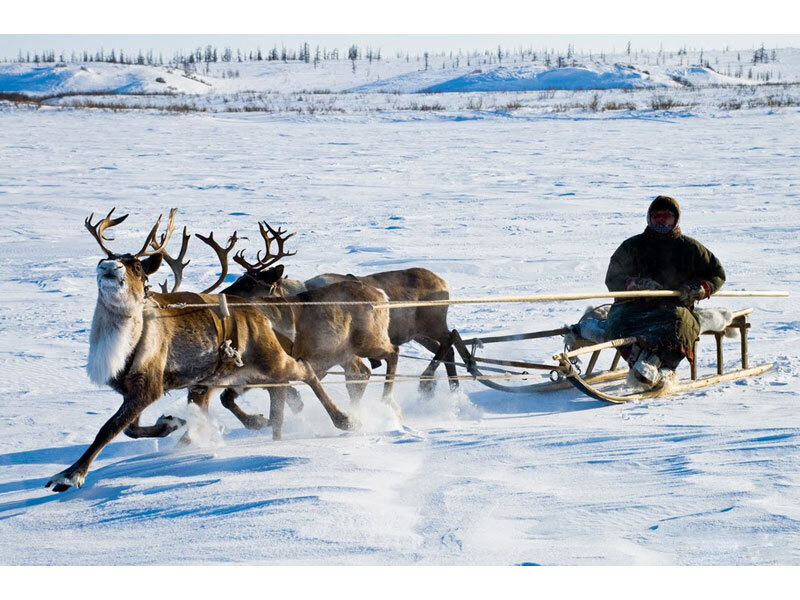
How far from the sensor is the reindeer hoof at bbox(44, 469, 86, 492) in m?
4.80

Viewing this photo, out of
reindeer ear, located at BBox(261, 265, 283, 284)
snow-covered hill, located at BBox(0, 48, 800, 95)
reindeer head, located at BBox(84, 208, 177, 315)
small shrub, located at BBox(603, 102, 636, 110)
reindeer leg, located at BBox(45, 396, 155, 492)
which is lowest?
reindeer leg, located at BBox(45, 396, 155, 492)

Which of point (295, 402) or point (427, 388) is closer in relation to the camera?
point (295, 402)

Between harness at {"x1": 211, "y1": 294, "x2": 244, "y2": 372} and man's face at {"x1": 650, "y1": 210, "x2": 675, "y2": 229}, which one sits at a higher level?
man's face at {"x1": 650, "y1": 210, "x2": 675, "y2": 229}

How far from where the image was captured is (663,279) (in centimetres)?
686

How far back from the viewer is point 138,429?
18.1 feet

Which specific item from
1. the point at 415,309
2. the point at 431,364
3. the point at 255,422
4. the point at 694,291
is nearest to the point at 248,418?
the point at 255,422

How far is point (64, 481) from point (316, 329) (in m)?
1.95

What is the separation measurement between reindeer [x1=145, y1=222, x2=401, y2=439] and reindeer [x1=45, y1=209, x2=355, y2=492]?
0.26 m

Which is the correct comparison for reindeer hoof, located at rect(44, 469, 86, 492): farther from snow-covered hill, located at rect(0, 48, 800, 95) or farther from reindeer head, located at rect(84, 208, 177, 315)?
snow-covered hill, located at rect(0, 48, 800, 95)

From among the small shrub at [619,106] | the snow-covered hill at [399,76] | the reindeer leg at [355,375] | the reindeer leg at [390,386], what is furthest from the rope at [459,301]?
the snow-covered hill at [399,76]

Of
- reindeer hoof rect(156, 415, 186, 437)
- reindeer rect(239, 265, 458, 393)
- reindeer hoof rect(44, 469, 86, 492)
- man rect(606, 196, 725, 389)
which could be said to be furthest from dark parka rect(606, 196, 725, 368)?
reindeer hoof rect(44, 469, 86, 492)

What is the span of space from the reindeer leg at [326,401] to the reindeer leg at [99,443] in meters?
1.05

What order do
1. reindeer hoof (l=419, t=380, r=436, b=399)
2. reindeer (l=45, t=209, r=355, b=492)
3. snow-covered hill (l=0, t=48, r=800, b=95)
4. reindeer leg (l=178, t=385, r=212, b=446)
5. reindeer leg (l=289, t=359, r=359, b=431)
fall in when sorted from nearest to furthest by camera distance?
1. reindeer (l=45, t=209, r=355, b=492)
2. reindeer leg (l=289, t=359, r=359, b=431)
3. reindeer leg (l=178, t=385, r=212, b=446)
4. reindeer hoof (l=419, t=380, r=436, b=399)
5. snow-covered hill (l=0, t=48, r=800, b=95)

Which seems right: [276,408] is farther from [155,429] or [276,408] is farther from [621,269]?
[621,269]
